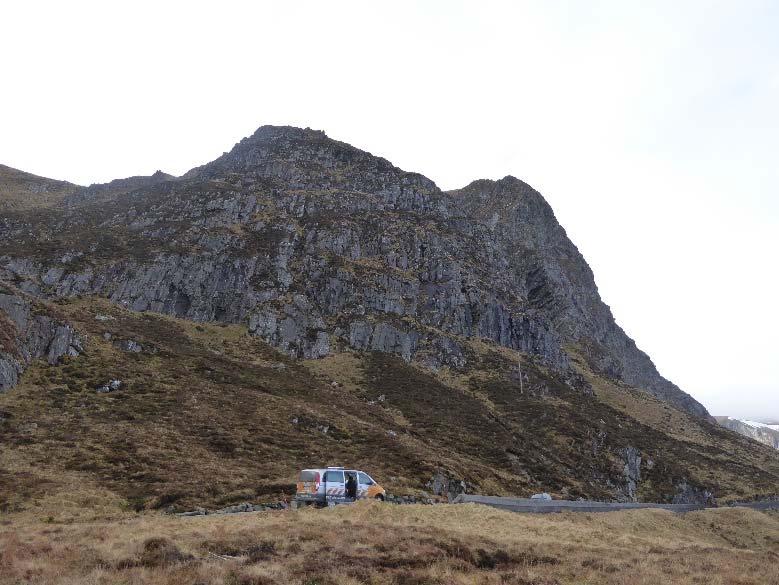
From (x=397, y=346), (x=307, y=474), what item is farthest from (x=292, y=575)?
(x=397, y=346)

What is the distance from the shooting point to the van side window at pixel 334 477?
2375 cm

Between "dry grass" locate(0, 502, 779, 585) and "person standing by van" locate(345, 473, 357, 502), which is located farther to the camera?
"person standing by van" locate(345, 473, 357, 502)

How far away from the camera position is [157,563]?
11.9 metres

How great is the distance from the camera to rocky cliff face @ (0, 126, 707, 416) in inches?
2864

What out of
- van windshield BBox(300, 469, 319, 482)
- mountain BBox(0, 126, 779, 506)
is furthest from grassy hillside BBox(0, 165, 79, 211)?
van windshield BBox(300, 469, 319, 482)

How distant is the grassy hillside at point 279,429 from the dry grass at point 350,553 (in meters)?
6.29

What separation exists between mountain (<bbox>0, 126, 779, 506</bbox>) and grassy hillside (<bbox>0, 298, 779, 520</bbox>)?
27 cm

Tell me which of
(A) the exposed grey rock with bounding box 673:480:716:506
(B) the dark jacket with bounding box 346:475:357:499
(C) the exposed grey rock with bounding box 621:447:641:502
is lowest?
(A) the exposed grey rock with bounding box 673:480:716:506

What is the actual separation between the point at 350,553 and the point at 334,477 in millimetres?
10424

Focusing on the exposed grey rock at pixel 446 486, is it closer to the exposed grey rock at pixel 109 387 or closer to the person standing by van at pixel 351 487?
the person standing by van at pixel 351 487

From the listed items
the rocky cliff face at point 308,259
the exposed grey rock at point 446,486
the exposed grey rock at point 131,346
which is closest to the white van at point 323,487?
the exposed grey rock at point 446,486

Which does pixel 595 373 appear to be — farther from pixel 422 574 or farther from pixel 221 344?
pixel 422 574

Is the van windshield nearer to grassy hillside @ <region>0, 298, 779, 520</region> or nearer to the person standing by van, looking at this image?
the person standing by van

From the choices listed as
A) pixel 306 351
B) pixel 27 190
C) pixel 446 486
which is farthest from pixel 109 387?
pixel 27 190
